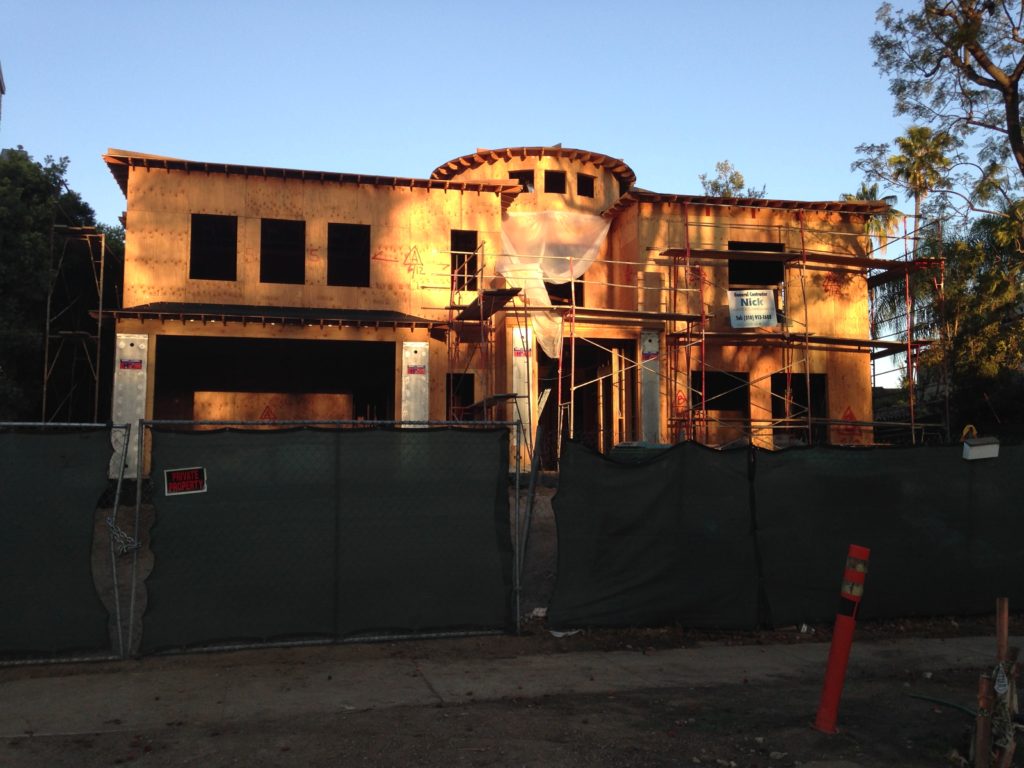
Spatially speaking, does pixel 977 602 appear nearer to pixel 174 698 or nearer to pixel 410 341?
pixel 174 698

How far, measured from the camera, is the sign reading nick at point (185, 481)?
289 inches

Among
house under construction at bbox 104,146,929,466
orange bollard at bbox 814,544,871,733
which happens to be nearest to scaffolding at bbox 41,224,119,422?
house under construction at bbox 104,146,929,466

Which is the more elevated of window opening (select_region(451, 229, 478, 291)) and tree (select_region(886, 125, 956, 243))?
tree (select_region(886, 125, 956, 243))

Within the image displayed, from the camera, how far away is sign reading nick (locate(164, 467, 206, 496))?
289 inches

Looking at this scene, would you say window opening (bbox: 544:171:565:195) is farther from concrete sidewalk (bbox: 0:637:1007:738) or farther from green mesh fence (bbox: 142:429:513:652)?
concrete sidewalk (bbox: 0:637:1007:738)

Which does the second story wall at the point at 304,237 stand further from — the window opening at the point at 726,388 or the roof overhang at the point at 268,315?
the window opening at the point at 726,388

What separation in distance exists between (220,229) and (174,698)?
1766 cm

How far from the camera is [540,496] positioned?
52.3ft

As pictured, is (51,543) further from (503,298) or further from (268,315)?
(268,315)

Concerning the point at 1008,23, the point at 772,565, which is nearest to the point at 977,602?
the point at 772,565

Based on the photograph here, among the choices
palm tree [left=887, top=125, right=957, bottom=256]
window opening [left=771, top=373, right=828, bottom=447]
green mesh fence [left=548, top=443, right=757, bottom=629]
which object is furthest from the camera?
palm tree [left=887, top=125, right=957, bottom=256]

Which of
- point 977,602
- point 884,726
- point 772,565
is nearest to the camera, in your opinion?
point 884,726

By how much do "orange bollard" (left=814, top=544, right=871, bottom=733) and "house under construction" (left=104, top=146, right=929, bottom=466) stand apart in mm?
13215

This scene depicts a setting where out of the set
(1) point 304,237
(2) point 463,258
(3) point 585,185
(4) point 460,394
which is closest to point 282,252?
(1) point 304,237
